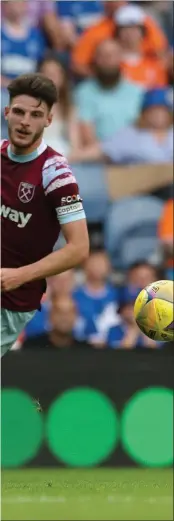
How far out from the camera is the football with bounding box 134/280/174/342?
4.80 m

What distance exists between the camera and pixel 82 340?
826 cm

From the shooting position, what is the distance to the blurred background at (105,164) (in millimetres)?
8164

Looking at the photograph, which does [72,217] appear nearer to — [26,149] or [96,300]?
[26,149]

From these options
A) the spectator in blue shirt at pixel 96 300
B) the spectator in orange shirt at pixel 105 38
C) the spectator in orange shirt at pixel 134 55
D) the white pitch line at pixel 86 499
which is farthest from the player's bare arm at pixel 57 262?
the spectator in orange shirt at pixel 134 55

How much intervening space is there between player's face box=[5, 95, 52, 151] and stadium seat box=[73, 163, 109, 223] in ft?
13.1

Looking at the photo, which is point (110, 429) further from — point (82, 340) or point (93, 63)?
point (93, 63)

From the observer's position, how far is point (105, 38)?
10.7 metres

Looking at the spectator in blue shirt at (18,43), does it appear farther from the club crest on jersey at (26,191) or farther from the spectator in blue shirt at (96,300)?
the club crest on jersey at (26,191)

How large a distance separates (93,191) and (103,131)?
1.17 m

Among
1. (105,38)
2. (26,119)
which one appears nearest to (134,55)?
(105,38)

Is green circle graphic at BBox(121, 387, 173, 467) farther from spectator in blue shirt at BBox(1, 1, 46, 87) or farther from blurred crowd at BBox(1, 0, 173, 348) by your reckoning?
spectator in blue shirt at BBox(1, 1, 46, 87)

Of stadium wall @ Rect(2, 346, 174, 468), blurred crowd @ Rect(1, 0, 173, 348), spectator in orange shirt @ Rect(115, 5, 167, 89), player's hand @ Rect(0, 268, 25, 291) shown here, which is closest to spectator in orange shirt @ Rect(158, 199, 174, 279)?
blurred crowd @ Rect(1, 0, 173, 348)

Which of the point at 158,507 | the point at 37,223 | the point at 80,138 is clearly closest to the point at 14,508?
the point at 158,507

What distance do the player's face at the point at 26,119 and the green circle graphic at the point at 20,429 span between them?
3348 millimetres
